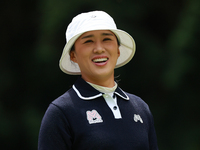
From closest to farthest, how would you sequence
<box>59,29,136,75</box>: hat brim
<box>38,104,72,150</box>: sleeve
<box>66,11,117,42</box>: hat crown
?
<box>38,104,72,150</box>: sleeve < <box>66,11,117,42</box>: hat crown < <box>59,29,136,75</box>: hat brim

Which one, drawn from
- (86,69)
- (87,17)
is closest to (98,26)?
(87,17)

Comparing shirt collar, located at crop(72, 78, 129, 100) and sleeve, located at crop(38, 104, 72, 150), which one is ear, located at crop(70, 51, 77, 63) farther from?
sleeve, located at crop(38, 104, 72, 150)

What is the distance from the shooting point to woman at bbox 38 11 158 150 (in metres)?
1.84

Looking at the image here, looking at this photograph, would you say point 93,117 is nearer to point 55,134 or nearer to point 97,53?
point 55,134

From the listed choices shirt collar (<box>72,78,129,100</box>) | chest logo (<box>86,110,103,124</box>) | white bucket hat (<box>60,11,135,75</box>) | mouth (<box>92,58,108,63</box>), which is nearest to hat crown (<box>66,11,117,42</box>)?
white bucket hat (<box>60,11,135,75</box>)

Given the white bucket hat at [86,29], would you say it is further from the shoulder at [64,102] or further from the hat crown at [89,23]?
the shoulder at [64,102]

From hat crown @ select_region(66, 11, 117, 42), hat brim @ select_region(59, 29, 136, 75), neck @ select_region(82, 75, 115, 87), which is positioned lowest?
neck @ select_region(82, 75, 115, 87)

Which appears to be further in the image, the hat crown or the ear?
the ear

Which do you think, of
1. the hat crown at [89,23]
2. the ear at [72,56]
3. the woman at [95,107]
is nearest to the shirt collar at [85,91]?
the woman at [95,107]

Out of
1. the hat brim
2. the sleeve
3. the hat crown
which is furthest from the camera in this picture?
the hat brim

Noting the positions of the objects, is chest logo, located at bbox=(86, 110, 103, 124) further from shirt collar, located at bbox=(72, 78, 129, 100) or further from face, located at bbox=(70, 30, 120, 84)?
face, located at bbox=(70, 30, 120, 84)

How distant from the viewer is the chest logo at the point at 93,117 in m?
1.90

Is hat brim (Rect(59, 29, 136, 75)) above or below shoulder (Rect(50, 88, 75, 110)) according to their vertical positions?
above

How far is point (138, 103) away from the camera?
87.4 inches
